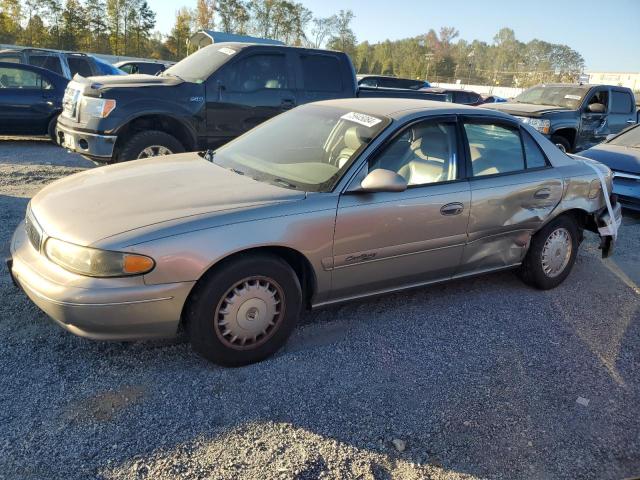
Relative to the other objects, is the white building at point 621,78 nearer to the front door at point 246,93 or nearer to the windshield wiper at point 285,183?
the front door at point 246,93

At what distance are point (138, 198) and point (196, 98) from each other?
3927 mm

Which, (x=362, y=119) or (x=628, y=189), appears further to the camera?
(x=628, y=189)

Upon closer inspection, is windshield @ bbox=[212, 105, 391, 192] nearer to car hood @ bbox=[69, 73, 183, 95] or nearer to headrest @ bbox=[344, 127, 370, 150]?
headrest @ bbox=[344, 127, 370, 150]

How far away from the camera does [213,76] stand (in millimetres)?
6848

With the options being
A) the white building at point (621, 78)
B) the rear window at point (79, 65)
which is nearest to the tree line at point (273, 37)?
Answer: the white building at point (621, 78)

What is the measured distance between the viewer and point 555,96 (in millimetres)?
11570

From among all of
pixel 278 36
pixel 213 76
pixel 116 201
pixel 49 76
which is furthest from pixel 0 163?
pixel 278 36

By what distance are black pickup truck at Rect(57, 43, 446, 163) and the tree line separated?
3733cm

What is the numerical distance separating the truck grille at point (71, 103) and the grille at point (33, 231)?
12.2 feet

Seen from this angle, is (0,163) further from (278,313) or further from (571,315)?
(571,315)

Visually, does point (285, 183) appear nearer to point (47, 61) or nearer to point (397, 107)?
point (397, 107)

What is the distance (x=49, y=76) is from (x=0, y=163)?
2661 millimetres

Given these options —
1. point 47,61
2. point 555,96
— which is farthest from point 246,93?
point 555,96

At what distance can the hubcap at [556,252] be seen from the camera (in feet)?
14.7
